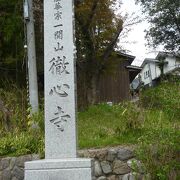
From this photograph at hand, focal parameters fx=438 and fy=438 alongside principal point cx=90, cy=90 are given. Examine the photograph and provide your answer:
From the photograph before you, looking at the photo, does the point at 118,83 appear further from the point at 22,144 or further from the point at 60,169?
the point at 60,169

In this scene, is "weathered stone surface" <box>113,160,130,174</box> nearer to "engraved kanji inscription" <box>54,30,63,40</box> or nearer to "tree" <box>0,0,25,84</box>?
"engraved kanji inscription" <box>54,30,63,40</box>

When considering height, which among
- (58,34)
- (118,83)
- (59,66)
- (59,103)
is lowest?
(59,103)

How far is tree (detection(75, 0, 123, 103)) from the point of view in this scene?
17781 mm

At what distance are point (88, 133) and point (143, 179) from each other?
257 centimetres

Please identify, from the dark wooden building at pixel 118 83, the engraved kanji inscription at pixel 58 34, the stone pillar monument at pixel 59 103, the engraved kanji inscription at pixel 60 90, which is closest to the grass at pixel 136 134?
the stone pillar monument at pixel 59 103

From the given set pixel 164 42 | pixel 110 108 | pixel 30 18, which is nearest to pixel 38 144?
pixel 30 18

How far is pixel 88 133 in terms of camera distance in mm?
10711

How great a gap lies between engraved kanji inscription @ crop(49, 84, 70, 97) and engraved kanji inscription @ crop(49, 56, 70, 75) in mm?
219

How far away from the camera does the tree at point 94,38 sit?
17781mm

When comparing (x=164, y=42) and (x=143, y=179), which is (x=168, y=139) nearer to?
(x=143, y=179)

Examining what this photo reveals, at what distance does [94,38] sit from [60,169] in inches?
522

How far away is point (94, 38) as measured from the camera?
18844 millimetres

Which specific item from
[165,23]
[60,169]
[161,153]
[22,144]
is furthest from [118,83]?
[60,169]

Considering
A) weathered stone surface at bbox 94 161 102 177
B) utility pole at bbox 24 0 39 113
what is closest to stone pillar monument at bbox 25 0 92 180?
weathered stone surface at bbox 94 161 102 177
